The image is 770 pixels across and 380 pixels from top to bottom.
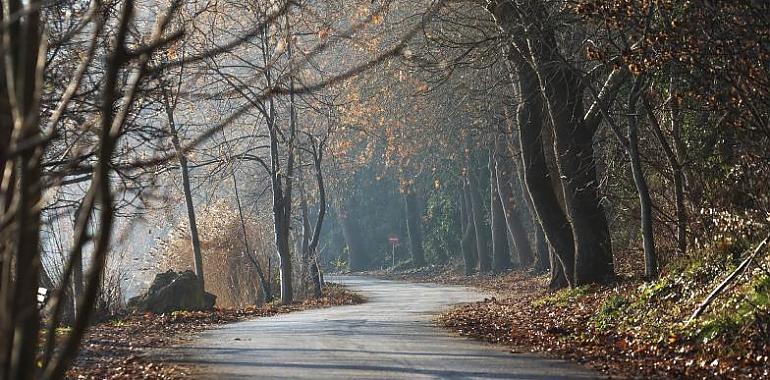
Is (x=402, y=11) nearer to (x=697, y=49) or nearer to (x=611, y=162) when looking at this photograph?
(x=611, y=162)

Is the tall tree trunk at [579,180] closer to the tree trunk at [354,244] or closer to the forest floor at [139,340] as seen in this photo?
the forest floor at [139,340]

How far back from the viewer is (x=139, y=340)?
53.5 ft

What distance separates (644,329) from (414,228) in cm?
4947

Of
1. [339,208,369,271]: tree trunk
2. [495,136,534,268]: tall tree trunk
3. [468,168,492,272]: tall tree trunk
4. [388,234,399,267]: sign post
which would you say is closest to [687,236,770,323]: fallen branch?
[495,136,534,268]: tall tree trunk

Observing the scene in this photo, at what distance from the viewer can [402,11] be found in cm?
3666

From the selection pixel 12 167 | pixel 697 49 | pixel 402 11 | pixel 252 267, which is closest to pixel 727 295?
pixel 697 49

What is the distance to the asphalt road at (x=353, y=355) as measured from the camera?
10922mm

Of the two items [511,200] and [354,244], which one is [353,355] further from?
[354,244]

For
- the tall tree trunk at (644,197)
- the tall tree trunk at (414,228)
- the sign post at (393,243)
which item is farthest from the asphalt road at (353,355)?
the sign post at (393,243)

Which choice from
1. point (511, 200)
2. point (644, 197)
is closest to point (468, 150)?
point (511, 200)

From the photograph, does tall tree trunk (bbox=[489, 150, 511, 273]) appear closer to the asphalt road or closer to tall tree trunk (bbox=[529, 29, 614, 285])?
tall tree trunk (bbox=[529, 29, 614, 285])

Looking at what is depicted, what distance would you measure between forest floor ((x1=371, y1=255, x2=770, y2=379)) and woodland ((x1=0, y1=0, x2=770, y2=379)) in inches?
1.8

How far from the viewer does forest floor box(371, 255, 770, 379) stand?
10508 millimetres

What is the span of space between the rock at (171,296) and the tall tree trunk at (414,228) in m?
35.8
